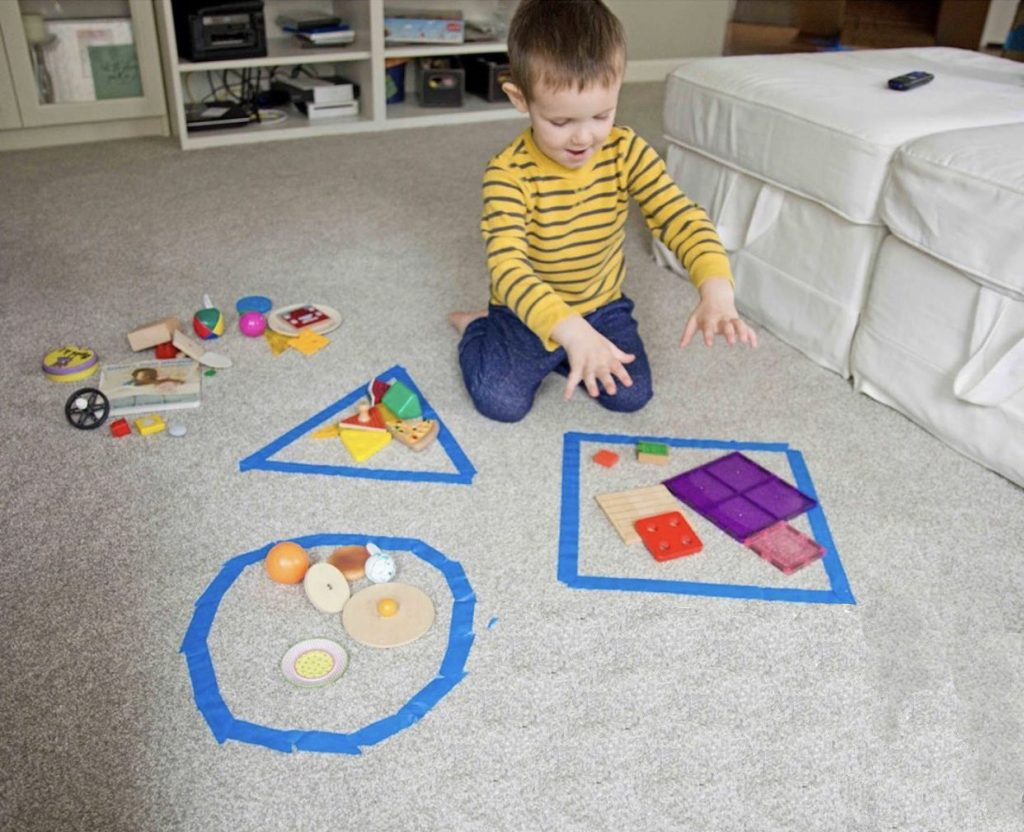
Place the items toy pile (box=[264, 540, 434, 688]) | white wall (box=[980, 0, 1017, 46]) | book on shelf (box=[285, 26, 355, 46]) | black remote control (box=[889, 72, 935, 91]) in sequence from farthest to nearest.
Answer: white wall (box=[980, 0, 1017, 46]), book on shelf (box=[285, 26, 355, 46]), black remote control (box=[889, 72, 935, 91]), toy pile (box=[264, 540, 434, 688])

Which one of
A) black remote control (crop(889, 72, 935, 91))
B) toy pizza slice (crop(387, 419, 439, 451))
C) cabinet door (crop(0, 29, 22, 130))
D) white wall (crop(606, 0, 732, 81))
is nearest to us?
toy pizza slice (crop(387, 419, 439, 451))

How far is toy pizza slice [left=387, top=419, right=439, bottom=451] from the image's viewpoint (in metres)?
1.33

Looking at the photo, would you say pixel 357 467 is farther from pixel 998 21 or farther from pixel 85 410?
pixel 998 21

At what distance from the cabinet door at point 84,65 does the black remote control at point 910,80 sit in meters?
1.84

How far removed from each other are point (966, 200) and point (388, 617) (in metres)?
0.92

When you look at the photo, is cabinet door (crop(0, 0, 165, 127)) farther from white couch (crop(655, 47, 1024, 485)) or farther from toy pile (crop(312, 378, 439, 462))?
toy pile (crop(312, 378, 439, 462))

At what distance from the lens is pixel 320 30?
2625mm

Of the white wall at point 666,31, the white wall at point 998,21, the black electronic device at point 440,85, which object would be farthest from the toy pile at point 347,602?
the white wall at point 998,21

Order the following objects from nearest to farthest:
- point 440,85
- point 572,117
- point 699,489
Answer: point 572,117 < point 699,489 < point 440,85

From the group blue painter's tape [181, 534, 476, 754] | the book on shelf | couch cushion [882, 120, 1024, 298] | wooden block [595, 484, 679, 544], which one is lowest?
blue painter's tape [181, 534, 476, 754]

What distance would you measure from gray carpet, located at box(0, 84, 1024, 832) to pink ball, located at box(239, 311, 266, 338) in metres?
0.02

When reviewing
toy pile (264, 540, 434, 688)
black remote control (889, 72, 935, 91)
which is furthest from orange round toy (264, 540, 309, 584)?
black remote control (889, 72, 935, 91)

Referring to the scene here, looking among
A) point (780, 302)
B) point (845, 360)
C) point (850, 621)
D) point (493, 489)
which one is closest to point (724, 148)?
point (780, 302)

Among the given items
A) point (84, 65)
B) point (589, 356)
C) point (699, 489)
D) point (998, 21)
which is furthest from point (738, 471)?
point (998, 21)
